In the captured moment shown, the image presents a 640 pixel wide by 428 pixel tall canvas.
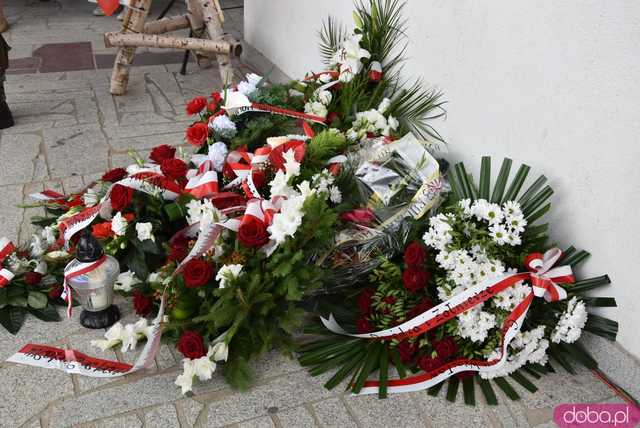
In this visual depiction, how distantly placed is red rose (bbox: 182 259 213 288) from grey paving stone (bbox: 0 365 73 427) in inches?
21.8

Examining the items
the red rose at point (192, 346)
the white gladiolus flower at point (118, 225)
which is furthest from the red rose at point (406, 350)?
the white gladiolus flower at point (118, 225)

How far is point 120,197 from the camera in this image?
104 inches

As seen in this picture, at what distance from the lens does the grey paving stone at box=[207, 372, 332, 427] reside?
6.99ft

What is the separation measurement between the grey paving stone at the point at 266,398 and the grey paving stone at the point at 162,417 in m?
0.12

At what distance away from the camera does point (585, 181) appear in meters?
2.32

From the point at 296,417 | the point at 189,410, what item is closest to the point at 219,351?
the point at 189,410

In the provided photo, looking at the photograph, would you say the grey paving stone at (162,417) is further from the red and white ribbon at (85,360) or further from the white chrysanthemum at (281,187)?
the white chrysanthemum at (281,187)

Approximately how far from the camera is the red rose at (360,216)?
2.54m

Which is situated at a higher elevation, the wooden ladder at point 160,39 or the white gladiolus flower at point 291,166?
the white gladiolus flower at point 291,166

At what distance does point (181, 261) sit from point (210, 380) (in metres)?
0.50

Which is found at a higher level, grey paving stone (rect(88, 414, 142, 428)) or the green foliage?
the green foliage

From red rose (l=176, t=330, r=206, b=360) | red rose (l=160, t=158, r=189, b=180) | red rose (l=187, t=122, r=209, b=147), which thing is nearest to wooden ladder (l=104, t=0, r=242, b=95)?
red rose (l=187, t=122, r=209, b=147)

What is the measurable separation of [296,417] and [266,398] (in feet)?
0.45

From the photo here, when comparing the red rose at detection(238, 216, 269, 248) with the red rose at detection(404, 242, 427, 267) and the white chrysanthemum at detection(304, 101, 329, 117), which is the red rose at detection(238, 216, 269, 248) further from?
the white chrysanthemum at detection(304, 101, 329, 117)
